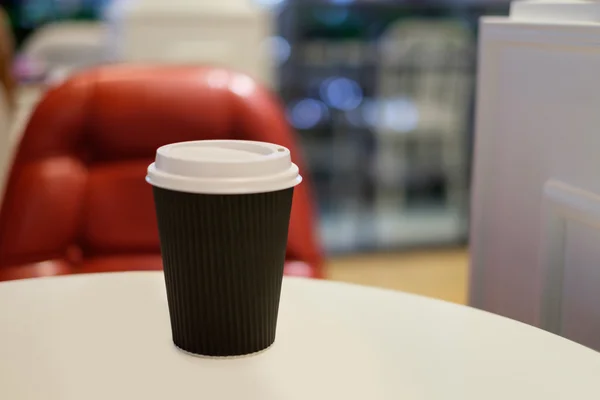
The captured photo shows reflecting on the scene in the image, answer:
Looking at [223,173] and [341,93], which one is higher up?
[223,173]

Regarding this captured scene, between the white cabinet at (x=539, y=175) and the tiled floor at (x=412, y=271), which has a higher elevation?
the white cabinet at (x=539, y=175)

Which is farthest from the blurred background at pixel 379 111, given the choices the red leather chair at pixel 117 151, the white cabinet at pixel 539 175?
the white cabinet at pixel 539 175

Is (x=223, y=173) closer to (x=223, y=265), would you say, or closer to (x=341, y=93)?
(x=223, y=265)

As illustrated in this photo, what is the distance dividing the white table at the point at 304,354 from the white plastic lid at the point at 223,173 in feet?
0.51

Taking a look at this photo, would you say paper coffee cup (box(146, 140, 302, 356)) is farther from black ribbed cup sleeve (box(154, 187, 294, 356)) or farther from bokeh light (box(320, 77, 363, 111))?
bokeh light (box(320, 77, 363, 111))

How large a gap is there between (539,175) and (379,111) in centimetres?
283

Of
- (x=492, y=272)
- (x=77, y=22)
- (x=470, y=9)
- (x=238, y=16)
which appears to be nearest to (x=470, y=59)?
(x=470, y=9)

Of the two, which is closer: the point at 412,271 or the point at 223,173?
the point at 223,173

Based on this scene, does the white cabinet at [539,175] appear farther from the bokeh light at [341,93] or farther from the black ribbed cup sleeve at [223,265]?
the bokeh light at [341,93]

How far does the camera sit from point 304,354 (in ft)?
2.27

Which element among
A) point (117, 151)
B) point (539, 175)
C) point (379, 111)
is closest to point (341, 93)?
point (379, 111)

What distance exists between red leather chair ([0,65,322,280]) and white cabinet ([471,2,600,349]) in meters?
0.39

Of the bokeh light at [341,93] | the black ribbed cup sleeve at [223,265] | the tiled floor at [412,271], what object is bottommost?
the tiled floor at [412,271]

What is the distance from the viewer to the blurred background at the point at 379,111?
370 cm
